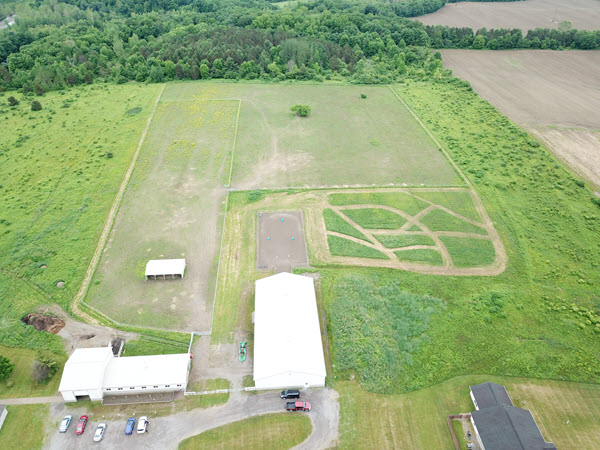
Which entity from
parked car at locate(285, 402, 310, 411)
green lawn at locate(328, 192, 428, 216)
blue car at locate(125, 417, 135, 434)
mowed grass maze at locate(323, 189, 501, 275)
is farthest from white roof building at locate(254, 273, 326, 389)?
green lawn at locate(328, 192, 428, 216)

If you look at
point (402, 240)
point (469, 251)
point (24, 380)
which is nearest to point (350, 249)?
point (402, 240)

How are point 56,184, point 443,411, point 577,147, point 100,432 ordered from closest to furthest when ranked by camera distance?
point 100,432
point 443,411
point 56,184
point 577,147

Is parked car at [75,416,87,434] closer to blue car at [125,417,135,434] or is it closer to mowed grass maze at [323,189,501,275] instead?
blue car at [125,417,135,434]

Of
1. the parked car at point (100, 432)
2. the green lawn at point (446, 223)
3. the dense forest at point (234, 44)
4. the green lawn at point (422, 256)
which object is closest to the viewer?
the parked car at point (100, 432)

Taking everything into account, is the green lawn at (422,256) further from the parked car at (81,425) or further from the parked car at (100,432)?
the parked car at (81,425)

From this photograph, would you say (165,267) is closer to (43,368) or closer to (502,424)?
(43,368)

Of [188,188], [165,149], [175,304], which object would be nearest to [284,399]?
[175,304]

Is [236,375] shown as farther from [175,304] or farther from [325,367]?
[175,304]

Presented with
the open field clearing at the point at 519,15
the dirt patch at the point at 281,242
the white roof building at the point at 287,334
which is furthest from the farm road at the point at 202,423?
the open field clearing at the point at 519,15
